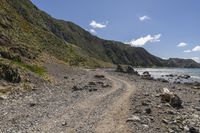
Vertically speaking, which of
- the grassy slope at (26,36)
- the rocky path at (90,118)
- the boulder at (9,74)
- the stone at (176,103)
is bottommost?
the rocky path at (90,118)

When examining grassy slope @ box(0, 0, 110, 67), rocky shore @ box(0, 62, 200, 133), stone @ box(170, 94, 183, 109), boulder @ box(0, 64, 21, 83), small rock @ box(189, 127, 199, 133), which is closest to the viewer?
small rock @ box(189, 127, 199, 133)

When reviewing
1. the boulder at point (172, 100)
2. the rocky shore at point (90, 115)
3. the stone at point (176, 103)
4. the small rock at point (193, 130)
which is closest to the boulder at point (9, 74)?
the rocky shore at point (90, 115)

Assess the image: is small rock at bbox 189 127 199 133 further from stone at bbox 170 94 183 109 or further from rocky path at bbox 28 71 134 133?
stone at bbox 170 94 183 109

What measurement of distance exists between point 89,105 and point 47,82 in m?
18.3

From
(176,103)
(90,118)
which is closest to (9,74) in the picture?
(90,118)

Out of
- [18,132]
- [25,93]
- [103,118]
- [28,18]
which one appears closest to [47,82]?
[25,93]

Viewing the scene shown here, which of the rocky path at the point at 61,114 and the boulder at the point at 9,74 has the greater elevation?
the boulder at the point at 9,74

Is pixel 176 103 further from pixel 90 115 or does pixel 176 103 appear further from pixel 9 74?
pixel 9 74

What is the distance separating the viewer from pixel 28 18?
554ft

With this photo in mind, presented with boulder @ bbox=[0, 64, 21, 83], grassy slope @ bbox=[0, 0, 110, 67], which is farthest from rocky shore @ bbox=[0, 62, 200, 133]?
grassy slope @ bbox=[0, 0, 110, 67]

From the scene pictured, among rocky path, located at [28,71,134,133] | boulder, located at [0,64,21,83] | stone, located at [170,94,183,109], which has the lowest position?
rocky path, located at [28,71,134,133]

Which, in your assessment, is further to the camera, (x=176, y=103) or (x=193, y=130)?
(x=176, y=103)

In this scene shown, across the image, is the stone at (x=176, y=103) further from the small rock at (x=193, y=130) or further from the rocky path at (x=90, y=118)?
the small rock at (x=193, y=130)

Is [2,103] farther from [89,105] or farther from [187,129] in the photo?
[187,129]
